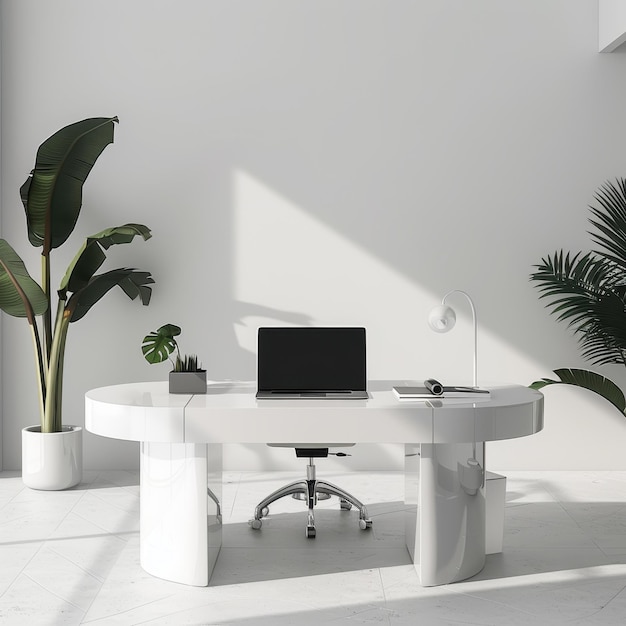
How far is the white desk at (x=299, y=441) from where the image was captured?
2.81m

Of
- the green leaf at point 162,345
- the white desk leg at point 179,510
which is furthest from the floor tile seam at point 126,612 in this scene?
the green leaf at point 162,345

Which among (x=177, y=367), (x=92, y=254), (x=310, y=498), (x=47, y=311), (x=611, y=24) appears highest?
(x=611, y=24)

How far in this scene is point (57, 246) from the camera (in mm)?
4516

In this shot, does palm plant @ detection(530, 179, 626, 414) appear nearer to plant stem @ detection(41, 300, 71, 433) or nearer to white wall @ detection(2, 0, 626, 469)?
white wall @ detection(2, 0, 626, 469)

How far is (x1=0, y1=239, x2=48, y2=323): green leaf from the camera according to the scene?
13.8 ft

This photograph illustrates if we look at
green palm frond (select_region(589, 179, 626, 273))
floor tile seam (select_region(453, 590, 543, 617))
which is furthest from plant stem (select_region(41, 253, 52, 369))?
green palm frond (select_region(589, 179, 626, 273))

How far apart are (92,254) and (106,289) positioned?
23 cm

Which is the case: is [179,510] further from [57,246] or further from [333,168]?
[333,168]

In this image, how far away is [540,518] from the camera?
390cm

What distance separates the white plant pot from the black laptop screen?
184 cm

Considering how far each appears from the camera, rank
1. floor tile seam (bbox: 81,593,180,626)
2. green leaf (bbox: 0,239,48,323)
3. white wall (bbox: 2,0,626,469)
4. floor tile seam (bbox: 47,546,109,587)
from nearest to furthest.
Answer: floor tile seam (bbox: 81,593,180,626), floor tile seam (bbox: 47,546,109,587), green leaf (bbox: 0,239,48,323), white wall (bbox: 2,0,626,469)

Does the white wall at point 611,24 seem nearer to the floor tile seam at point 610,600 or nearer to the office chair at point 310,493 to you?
the office chair at point 310,493

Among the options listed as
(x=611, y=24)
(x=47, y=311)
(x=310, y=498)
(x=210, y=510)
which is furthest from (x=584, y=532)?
(x=47, y=311)

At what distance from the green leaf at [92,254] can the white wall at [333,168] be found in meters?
0.40
